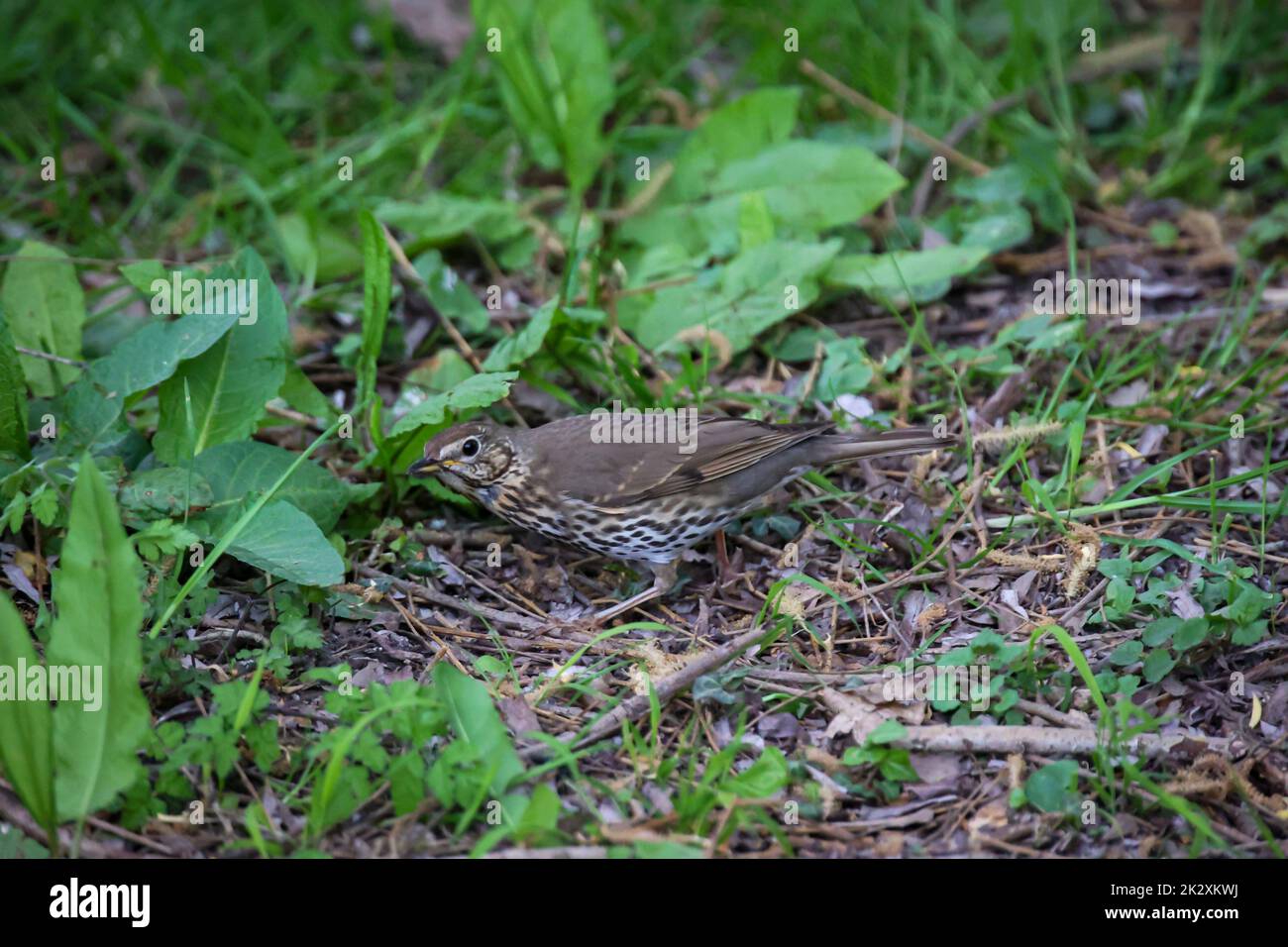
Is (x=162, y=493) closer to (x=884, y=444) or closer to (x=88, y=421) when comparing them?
(x=88, y=421)

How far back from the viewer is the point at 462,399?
5051 mm

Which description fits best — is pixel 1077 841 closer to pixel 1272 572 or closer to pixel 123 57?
pixel 1272 572

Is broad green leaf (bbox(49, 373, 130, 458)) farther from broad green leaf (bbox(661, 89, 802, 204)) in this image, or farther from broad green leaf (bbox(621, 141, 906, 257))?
broad green leaf (bbox(661, 89, 802, 204))

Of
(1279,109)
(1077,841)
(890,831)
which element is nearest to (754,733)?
(890,831)

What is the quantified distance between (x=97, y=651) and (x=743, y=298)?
11.7 ft

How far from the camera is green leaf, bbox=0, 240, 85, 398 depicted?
582 cm

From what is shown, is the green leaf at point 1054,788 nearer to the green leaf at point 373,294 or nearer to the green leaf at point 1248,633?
the green leaf at point 1248,633

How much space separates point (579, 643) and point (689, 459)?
0.94 m

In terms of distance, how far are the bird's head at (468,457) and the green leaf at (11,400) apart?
1.51 meters

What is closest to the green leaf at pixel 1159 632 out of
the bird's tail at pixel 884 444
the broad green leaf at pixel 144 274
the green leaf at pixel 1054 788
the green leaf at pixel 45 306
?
the green leaf at pixel 1054 788

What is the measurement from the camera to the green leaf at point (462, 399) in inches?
197
